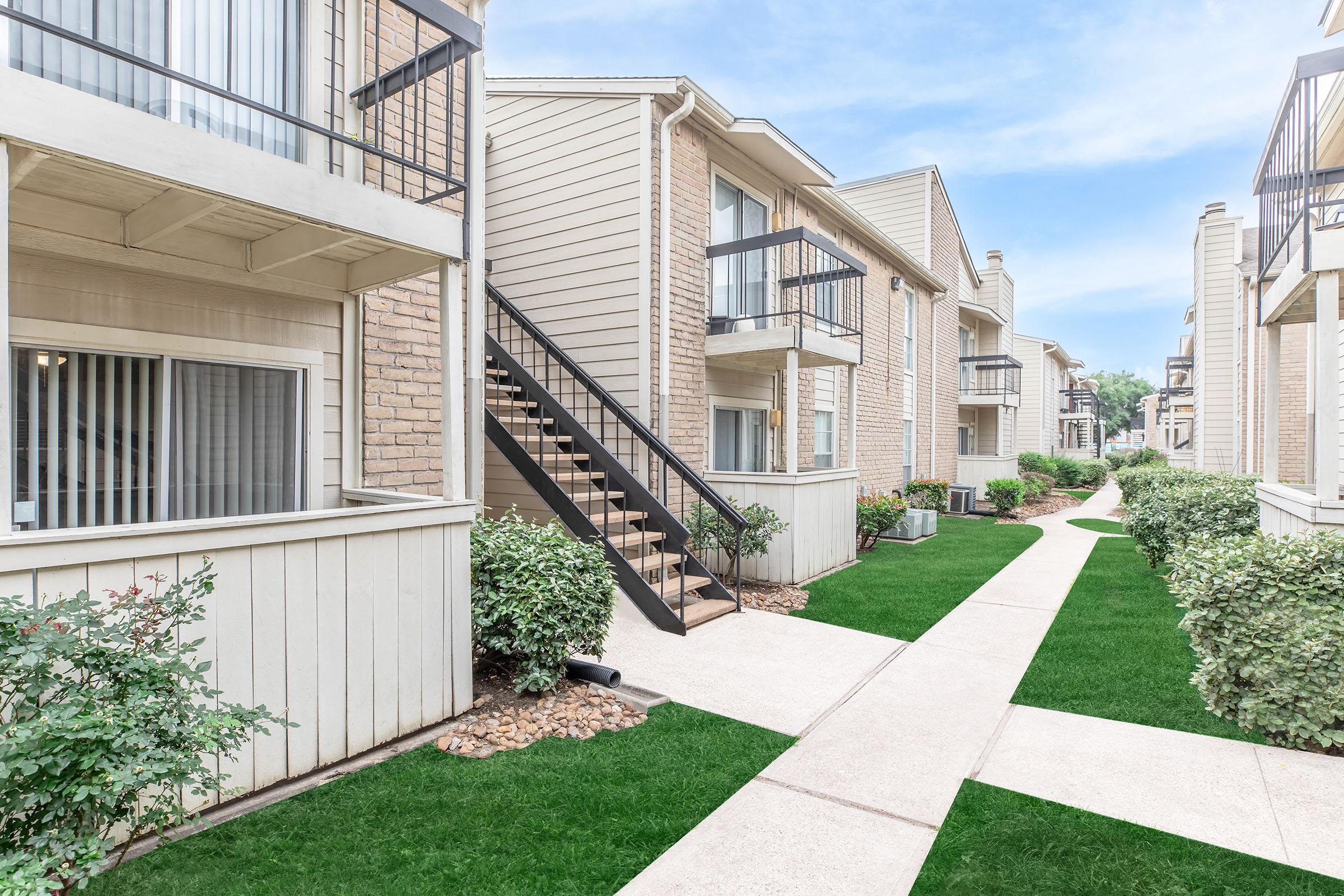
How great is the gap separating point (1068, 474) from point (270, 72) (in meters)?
28.6

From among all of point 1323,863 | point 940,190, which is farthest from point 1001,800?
point 940,190

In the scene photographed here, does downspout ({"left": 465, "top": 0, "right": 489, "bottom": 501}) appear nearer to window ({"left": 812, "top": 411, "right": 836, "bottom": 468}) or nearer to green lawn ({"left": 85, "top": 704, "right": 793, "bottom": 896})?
green lawn ({"left": 85, "top": 704, "right": 793, "bottom": 896})

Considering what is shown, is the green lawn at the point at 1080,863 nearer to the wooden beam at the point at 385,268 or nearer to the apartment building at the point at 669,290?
the apartment building at the point at 669,290

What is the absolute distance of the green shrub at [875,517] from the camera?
34.3ft

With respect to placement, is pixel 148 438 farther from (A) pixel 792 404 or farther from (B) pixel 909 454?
(B) pixel 909 454

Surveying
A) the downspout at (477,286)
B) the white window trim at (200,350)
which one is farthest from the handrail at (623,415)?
the white window trim at (200,350)

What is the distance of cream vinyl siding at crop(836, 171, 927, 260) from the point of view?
16781 millimetres

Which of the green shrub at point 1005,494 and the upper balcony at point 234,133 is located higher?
the upper balcony at point 234,133

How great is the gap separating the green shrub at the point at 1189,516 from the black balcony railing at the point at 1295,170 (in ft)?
9.34

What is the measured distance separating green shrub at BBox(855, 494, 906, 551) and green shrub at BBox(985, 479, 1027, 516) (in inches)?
266

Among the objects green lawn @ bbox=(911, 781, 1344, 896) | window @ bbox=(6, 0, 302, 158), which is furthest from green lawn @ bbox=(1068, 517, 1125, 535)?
window @ bbox=(6, 0, 302, 158)

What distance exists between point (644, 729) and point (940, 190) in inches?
680

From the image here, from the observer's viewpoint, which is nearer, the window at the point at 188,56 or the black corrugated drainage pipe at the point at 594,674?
the window at the point at 188,56

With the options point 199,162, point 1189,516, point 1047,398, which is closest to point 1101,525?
point 1189,516
